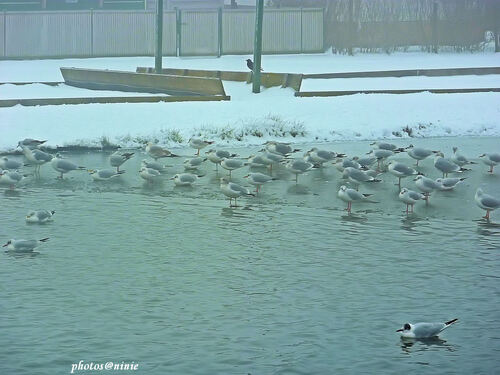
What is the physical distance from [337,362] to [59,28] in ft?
159

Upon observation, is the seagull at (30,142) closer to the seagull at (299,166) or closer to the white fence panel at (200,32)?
the seagull at (299,166)

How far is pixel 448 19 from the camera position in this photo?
195 ft

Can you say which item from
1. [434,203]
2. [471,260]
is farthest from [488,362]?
[434,203]

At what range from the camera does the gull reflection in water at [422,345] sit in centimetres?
1024

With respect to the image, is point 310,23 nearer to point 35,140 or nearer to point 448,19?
point 448,19

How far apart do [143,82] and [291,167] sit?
49.5ft

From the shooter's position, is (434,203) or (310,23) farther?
(310,23)

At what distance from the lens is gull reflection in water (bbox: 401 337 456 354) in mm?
10242

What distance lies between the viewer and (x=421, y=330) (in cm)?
1038

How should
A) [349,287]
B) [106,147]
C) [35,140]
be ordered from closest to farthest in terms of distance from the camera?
[349,287], [35,140], [106,147]

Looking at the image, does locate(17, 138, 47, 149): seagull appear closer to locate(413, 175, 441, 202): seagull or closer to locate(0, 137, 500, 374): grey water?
locate(0, 137, 500, 374): grey water

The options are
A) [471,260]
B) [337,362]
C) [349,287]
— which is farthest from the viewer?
[471,260]

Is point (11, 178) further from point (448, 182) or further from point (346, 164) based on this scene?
point (448, 182)

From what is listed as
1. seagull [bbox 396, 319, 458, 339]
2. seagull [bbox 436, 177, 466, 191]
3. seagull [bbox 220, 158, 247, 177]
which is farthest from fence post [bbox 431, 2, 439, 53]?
seagull [bbox 396, 319, 458, 339]
